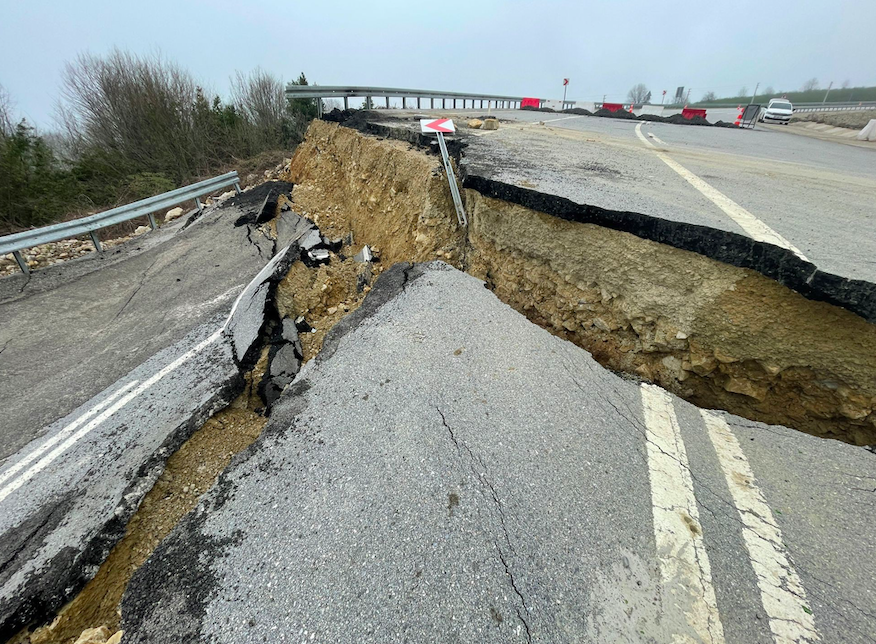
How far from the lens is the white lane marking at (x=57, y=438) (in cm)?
317

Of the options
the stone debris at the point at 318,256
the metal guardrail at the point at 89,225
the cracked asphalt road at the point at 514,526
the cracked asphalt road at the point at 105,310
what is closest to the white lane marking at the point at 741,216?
the cracked asphalt road at the point at 514,526

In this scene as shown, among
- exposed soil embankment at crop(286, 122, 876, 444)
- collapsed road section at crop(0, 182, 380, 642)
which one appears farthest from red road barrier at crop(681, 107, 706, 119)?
collapsed road section at crop(0, 182, 380, 642)

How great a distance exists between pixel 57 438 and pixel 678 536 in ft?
16.6

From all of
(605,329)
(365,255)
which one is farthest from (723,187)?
(365,255)

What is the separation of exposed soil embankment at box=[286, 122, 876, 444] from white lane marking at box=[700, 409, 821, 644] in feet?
2.67

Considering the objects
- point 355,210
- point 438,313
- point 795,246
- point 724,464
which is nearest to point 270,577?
point 438,313

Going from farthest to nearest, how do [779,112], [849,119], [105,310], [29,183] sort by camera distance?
[849,119] < [779,112] < [29,183] < [105,310]

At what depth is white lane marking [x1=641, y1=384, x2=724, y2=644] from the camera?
167cm

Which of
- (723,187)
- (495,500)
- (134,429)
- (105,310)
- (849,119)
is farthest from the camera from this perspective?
(849,119)

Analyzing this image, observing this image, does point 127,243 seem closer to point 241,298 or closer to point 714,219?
point 241,298

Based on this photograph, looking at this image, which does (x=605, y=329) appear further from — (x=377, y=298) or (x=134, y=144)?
(x=134, y=144)

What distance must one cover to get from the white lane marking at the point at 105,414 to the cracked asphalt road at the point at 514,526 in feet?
6.73

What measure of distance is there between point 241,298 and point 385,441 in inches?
159

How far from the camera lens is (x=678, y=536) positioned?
1.96 meters
